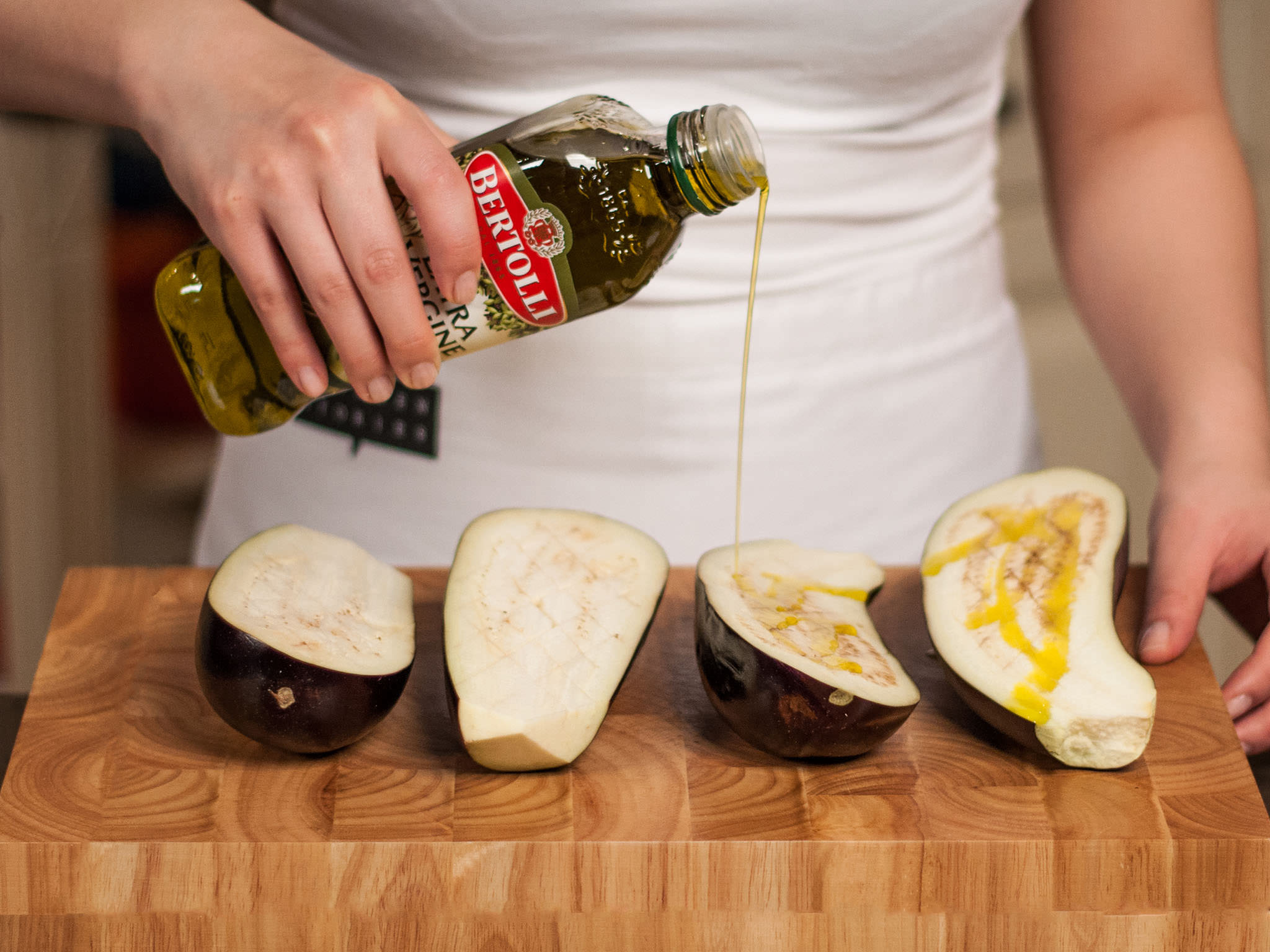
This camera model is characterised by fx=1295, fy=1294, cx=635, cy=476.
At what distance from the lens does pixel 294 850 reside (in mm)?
678

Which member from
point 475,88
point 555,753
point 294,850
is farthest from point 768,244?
point 294,850

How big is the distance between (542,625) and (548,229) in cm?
25

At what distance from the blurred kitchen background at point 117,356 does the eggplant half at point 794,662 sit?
1369 mm

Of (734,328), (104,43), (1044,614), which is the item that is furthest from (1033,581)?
(104,43)

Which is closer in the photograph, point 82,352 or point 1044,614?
point 1044,614

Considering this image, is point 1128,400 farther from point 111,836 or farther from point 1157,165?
point 111,836

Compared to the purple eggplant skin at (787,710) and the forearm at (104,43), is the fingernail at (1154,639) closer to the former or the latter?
the purple eggplant skin at (787,710)

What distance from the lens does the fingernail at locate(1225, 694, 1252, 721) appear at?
87 centimetres

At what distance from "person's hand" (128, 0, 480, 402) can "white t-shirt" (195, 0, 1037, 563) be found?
0.95ft

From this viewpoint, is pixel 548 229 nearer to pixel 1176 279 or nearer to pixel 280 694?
pixel 280 694

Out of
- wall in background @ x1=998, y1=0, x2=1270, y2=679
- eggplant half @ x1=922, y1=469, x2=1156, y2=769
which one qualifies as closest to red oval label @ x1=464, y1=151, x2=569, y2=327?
eggplant half @ x1=922, y1=469, x2=1156, y2=769

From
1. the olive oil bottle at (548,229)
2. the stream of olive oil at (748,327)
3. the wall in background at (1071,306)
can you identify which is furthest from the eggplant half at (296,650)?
the wall in background at (1071,306)

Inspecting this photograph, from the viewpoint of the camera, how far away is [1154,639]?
88cm

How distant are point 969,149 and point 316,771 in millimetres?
810
